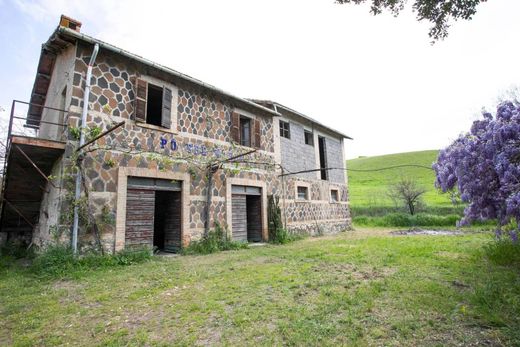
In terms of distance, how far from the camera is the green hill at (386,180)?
2609cm

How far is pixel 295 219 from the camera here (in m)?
13.3

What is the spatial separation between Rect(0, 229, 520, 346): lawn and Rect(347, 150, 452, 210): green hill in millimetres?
19993

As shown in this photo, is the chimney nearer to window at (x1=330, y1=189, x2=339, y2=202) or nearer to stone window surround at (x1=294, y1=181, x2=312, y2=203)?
stone window surround at (x1=294, y1=181, x2=312, y2=203)

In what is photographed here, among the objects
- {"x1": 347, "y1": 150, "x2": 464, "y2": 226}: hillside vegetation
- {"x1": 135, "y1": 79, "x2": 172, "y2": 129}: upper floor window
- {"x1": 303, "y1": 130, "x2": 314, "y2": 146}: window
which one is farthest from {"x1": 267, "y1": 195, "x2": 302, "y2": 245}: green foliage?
{"x1": 347, "y1": 150, "x2": 464, "y2": 226}: hillside vegetation

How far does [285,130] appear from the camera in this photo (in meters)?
13.9

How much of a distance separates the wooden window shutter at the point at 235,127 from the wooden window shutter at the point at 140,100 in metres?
3.49

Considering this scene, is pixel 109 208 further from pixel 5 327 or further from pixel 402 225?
pixel 402 225

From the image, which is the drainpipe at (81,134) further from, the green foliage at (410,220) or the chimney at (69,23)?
the green foliage at (410,220)

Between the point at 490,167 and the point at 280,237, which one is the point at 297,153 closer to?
the point at 280,237

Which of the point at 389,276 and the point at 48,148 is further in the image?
the point at 48,148

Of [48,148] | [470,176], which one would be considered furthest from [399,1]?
[48,148]

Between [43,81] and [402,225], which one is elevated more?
[43,81]

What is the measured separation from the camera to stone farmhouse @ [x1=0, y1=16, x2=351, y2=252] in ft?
22.4

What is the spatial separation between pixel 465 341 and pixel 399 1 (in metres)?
4.88
